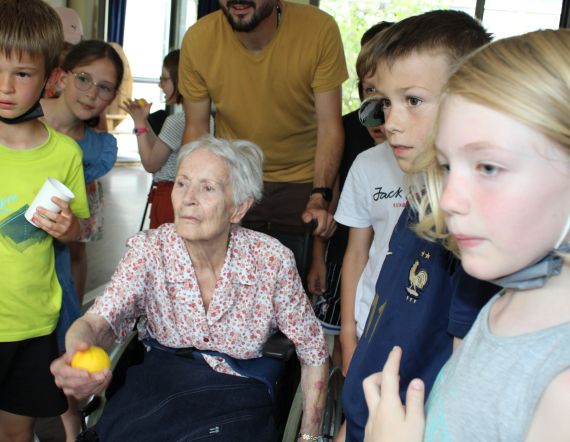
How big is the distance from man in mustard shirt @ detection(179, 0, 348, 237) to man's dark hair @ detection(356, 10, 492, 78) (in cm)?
91

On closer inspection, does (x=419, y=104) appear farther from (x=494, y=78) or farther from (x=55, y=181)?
(x=55, y=181)

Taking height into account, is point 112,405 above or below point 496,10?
below

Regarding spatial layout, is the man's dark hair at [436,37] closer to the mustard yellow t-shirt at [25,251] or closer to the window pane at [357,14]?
the mustard yellow t-shirt at [25,251]

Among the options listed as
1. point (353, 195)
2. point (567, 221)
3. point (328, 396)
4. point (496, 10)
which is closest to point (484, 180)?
point (567, 221)

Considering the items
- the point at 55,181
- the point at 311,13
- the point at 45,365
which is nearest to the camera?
the point at 55,181

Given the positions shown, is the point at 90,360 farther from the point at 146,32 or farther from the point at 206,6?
the point at 146,32

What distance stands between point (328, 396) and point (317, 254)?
2.27 feet

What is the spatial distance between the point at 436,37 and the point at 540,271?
0.65 metres

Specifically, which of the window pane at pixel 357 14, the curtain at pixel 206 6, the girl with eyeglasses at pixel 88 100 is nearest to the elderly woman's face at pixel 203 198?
the girl with eyeglasses at pixel 88 100

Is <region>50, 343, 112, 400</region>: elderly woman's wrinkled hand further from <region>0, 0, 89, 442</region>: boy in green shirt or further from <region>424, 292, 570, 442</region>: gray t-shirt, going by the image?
<region>424, 292, 570, 442</region>: gray t-shirt

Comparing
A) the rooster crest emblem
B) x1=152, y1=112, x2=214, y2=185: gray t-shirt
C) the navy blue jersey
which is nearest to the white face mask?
the navy blue jersey

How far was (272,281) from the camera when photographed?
1.56 m

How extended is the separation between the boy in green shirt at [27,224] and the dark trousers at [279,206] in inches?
33.4

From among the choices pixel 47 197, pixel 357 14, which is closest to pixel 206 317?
pixel 47 197
